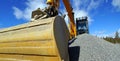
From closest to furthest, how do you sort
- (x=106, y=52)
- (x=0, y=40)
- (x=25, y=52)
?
(x=25, y=52) < (x=106, y=52) < (x=0, y=40)

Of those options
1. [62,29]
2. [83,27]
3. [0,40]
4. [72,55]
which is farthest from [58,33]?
[83,27]

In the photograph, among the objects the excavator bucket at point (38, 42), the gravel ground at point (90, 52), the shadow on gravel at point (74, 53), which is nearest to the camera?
the excavator bucket at point (38, 42)

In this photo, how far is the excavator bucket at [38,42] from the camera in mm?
3885

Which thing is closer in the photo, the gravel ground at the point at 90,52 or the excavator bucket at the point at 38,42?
the excavator bucket at the point at 38,42

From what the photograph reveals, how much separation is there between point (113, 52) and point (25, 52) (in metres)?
2.26

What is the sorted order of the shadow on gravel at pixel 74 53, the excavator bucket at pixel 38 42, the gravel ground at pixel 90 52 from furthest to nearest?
the shadow on gravel at pixel 74 53 < the gravel ground at pixel 90 52 < the excavator bucket at pixel 38 42

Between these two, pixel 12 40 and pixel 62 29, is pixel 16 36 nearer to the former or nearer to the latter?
pixel 12 40

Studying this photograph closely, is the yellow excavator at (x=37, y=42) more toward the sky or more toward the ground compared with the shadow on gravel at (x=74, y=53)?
more toward the sky

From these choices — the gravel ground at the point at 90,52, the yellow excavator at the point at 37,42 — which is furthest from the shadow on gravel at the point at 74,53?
the yellow excavator at the point at 37,42

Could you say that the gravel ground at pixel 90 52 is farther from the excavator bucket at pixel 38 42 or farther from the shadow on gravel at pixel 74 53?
the excavator bucket at pixel 38 42

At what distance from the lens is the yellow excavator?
3.89m

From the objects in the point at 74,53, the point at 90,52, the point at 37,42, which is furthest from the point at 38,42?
the point at 90,52

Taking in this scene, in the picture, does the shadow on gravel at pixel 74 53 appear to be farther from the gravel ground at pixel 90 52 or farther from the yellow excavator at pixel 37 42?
the yellow excavator at pixel 37 42

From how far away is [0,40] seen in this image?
18.1 ft
